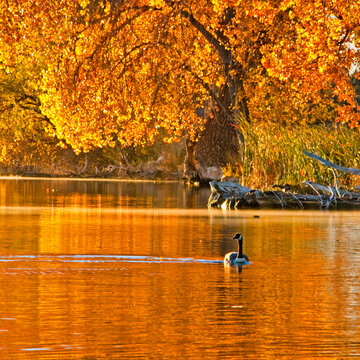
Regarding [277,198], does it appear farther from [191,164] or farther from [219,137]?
[191,164]

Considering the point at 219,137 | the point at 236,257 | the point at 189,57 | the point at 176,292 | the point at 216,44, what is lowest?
the point at 176,292

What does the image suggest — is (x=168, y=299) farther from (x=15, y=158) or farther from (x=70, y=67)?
(x=15, y=158)

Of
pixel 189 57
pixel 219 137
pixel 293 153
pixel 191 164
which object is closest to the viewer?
pixel 293 153

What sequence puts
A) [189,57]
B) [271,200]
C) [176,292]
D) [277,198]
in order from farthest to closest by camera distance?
[189,57], [277,198], [271,200], [176,292]

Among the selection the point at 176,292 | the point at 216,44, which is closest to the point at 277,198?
the point at 216,44

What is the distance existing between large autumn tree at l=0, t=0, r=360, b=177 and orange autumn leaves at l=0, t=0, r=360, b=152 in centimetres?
5

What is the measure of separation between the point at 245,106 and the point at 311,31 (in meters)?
9.44

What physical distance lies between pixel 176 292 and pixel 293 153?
67.4ft

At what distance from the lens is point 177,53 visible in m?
38.1

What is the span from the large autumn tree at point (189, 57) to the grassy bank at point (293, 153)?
122 centimetres

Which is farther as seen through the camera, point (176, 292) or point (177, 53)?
point (177, 53)

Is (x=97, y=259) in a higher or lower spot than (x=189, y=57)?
lower

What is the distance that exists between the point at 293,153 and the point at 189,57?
30.7 ft

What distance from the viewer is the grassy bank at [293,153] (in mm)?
30188
